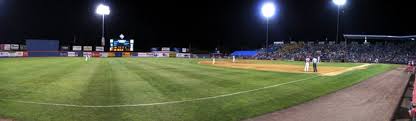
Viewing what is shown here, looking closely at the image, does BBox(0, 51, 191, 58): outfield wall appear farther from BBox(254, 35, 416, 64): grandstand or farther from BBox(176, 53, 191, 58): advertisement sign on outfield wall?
BBox(254, 35, 416, 64): grandstand

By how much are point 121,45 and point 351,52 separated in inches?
1970

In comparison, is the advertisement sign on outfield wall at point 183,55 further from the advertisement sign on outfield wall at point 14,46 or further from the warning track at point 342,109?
the warning track at point 342,109

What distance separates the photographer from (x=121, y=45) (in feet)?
253

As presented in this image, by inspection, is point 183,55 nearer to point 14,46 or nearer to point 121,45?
point 121,45

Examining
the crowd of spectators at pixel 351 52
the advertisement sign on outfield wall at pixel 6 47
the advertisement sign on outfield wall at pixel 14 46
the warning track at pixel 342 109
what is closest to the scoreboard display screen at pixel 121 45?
the advertisement sign on outfield wall at pixel 14 46

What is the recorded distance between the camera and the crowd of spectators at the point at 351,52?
66238mm

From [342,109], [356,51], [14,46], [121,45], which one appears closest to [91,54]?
[121,45]

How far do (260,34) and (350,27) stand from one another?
2487 cm

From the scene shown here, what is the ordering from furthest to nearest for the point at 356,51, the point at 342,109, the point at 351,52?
the point at 356,51 < the point at 351,52 < the point at 342,109

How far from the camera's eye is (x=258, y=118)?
940cm

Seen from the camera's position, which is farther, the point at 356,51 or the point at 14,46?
the point at 356,51

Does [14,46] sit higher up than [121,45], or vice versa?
[121,45]

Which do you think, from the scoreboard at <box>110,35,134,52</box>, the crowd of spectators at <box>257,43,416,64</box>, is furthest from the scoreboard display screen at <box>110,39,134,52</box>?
the crowd of spectators at <box>257,43,416,64</box>

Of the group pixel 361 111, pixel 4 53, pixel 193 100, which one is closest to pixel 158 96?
pixel 193 100
